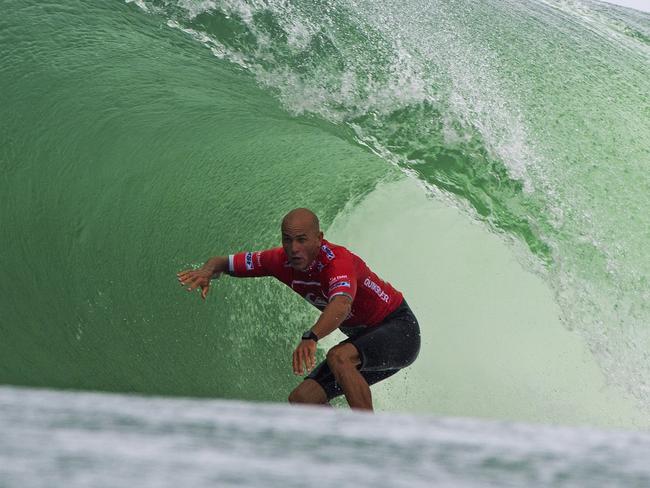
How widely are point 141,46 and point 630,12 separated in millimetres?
4127

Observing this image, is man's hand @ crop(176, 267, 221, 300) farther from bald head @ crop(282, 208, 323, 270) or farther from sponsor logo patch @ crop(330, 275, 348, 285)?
sponsor logo patch @ crop(330, 275, 348, 285)

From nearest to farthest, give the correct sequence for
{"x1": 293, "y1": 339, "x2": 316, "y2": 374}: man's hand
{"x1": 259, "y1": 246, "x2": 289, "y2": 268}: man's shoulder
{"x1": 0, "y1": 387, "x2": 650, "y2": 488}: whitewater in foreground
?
{"x1": 0, "y1": 387, "x2": 650, "y2": 488}: whitewater in foreground < {"x1": 293, "y1": 339, "x2": 316, "y2": 374}: man's hand < {"x1": 259, "y1": 246, "x2": 289, "y2": 268}: man's shoulder

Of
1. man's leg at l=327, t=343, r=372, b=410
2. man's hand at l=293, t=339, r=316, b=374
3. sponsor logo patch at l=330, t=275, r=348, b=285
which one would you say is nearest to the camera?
man's hand at l=293, t=339, r=316, b=374

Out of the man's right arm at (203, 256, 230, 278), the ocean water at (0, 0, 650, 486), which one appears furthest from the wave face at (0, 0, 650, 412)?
the man's right arm at (203, 256, 230, 278)

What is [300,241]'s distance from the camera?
236 cm

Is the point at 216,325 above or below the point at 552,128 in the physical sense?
below

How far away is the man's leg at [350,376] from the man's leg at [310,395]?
96mm

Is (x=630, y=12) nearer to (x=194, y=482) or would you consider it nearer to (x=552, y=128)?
(x=552, y=128)

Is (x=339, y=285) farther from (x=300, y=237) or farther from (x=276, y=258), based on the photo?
(x=276, y=258)

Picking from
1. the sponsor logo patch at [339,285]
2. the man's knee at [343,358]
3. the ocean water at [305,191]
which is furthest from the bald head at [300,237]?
the ocean water at [305,191]

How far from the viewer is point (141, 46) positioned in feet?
12.4

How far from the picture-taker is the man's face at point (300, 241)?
2361 millimetres

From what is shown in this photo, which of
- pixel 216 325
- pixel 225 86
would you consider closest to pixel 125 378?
pixel 216 325

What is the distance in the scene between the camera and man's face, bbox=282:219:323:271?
236cm
